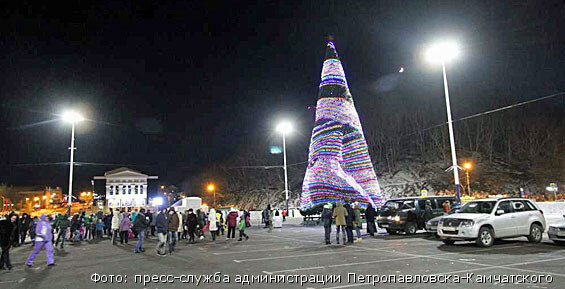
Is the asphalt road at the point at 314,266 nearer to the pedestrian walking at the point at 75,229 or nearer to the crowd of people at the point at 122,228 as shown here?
the crowd of people at the point at 122,228

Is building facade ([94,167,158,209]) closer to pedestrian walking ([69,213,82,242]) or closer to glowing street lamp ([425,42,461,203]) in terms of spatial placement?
pedestrian walking ([69,213,82,242])

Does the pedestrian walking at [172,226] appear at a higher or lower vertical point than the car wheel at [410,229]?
higher

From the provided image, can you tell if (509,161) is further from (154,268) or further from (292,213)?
(154,268)

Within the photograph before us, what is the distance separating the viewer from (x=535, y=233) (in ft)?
44.0

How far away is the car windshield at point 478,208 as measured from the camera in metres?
13.2

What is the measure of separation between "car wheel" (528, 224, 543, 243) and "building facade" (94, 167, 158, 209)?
86.4 metres

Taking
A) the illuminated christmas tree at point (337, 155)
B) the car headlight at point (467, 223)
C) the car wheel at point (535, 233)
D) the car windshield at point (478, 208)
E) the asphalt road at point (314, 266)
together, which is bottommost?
the asphalt road at point (314, 266)

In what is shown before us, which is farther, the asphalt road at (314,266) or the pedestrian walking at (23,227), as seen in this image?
the pedestrian walking at (23,227)

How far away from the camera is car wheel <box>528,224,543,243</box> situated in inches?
523

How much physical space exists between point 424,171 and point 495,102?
17.9m

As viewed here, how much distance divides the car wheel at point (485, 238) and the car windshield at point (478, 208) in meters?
0.80

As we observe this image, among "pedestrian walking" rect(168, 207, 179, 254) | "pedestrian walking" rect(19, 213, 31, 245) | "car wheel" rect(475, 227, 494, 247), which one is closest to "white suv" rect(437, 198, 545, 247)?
"car wheel" rect(475, 227, 494, 247)

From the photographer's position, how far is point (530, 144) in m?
57.2

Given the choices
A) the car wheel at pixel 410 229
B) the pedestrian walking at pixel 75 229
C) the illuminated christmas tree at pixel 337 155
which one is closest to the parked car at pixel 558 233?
the car wheel at pixel 410 229
